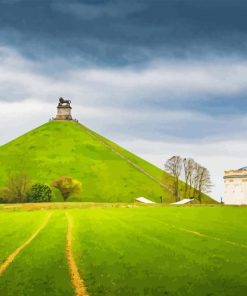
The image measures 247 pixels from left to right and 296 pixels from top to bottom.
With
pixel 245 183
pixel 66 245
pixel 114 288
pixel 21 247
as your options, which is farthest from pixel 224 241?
pixel 245 183

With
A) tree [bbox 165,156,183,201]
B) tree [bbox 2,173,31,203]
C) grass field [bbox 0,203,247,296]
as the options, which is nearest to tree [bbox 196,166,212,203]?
tree [bbox 165,156,183,201]

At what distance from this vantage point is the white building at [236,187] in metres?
135

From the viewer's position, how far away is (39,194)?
146m

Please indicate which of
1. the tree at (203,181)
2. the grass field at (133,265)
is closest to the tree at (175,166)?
the tree at (203,181)

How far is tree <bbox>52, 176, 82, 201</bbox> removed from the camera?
153 m

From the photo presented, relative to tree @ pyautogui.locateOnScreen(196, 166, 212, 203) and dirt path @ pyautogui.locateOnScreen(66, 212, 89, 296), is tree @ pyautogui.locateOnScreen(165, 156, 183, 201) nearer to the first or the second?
tree @ pyautogui.locateOnScreen(196, 166, 212, 203)

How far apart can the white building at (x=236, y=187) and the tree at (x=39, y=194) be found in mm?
49122

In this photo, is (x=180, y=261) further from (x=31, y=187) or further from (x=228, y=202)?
(x=31, y=187)

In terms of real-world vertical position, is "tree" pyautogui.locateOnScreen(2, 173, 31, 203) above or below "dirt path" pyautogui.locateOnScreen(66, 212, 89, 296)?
above

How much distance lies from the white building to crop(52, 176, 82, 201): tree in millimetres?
42959

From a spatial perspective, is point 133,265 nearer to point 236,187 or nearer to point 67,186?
point 236,187

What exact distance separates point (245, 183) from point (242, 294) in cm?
12182

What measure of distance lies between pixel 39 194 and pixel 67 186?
32.0 feet

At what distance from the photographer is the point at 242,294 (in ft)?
55.1
